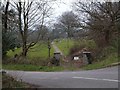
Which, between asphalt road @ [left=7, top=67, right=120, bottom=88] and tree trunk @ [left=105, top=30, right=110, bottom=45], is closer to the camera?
asphalt road @ [left=7, top=67, right=120, bottom=88]

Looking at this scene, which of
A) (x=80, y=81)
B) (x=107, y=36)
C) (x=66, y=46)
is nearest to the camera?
(x=80, y=81)

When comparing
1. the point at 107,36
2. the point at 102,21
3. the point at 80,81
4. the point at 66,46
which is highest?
the point at 102,21

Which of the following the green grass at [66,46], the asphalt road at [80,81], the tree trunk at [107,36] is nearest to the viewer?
the asphalt road at [80,81]

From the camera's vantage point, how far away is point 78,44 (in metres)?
36.6

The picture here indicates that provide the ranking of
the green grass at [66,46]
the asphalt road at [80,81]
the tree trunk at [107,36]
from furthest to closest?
the green grass at [66,46]
the tree trunk at [107,36]
the asphalt road at [80,81]

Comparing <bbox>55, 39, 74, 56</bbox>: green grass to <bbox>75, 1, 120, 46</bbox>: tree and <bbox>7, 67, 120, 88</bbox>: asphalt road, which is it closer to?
<bbox>75, 1, 120, 46</bbox>: tree

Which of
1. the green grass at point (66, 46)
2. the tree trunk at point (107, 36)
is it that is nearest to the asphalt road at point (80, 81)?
the tree trunk at point (107, 36)

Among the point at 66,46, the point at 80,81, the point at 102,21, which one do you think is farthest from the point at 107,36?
the point at 66,46

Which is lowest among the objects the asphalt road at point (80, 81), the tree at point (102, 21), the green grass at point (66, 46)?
the asphalt road at point (80, 81)

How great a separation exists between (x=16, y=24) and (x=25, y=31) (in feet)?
5.48

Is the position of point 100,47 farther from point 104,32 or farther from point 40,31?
point 40,31

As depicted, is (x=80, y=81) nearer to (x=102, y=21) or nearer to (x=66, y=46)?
(x=102, y=21)

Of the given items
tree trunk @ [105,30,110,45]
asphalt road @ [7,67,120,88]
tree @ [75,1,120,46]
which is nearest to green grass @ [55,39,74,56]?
tree @ [75,1,120,46]

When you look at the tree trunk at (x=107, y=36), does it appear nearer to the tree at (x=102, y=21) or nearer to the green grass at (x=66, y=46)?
the tree at (x=102, y=21)
